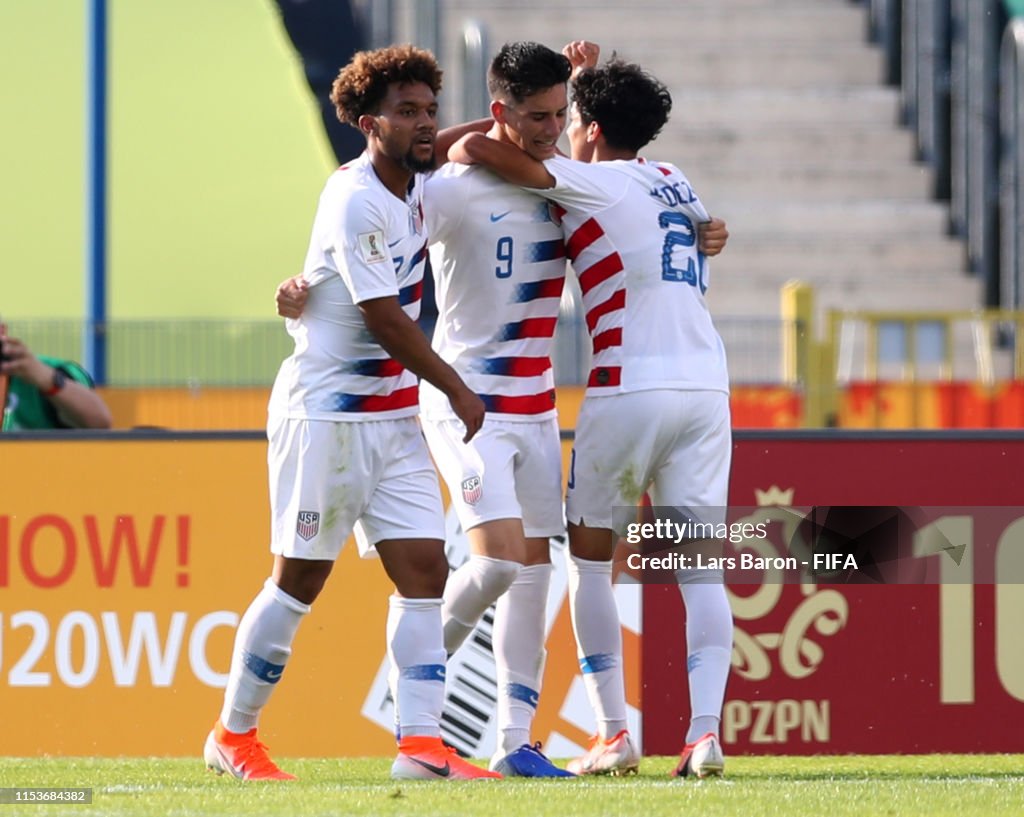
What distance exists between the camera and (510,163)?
5.77 m

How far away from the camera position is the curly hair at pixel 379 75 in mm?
5578

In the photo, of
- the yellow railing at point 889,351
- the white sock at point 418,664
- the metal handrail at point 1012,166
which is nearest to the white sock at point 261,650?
the white sock at point 418,664

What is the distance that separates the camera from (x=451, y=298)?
5.97 m

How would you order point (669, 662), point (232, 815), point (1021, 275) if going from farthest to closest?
point (1021, 275), point (669, 662), point (232, 815)

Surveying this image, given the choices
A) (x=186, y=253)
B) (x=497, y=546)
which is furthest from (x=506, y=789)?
(x=186, y=253)

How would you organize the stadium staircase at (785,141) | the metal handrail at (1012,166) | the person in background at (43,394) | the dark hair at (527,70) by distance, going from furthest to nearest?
the stadium staircase at (785,141)
the metal handrail at (1012,166)
the person in background at (43,394)
the dark hair at (527,70)

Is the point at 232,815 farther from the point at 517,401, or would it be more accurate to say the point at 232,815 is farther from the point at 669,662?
the point at 669,662

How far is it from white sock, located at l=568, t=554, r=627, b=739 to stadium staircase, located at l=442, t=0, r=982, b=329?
12902 millimetres

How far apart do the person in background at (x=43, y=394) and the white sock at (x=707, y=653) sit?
2622 millimetres

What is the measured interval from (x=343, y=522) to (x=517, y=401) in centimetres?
65

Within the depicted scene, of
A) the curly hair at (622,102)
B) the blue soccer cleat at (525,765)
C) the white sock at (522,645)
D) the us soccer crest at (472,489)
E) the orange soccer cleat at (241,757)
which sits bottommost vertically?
the blue soccer cleat at (525,765)

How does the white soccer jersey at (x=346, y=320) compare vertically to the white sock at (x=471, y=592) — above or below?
above

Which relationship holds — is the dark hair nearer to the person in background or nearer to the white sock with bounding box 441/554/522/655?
the white sock with bounding box 441/554/522/655

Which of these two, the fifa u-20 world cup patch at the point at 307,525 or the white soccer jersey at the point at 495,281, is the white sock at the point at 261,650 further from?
the white soccer jersey at the point at 495,281
